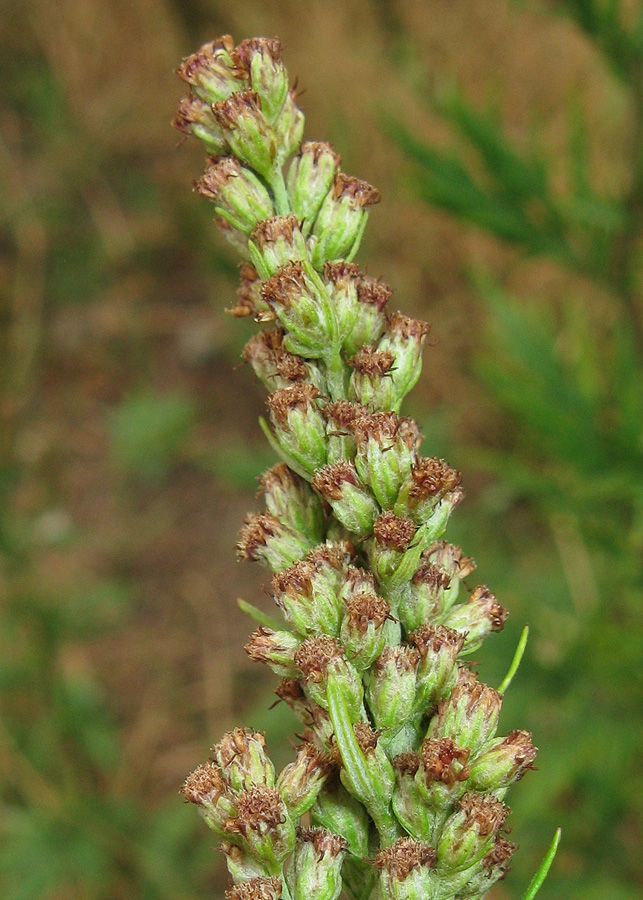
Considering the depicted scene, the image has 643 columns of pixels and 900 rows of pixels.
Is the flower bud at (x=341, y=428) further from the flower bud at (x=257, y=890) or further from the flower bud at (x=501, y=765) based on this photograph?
the flower bud at (x=257, y=890)

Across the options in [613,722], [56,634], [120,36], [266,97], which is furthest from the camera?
[120,36]

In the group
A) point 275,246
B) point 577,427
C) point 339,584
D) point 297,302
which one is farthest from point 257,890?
point 577,427

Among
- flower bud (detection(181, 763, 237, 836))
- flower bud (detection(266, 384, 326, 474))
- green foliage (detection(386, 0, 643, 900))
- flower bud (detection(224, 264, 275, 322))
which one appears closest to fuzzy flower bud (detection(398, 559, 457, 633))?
flower bud (detection(266, 384, 326, 474))

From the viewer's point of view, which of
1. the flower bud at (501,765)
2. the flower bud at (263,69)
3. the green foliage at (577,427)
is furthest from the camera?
the green foliage at (577,427)

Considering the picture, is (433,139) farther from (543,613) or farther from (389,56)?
(543,613)

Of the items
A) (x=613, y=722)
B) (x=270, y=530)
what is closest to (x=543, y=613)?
(x=613, y=722)

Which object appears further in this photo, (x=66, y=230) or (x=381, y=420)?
(x=66, y=230)

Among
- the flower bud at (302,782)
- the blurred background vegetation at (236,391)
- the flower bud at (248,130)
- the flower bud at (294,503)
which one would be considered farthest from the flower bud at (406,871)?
the blurred background vegetation at (236,391)
